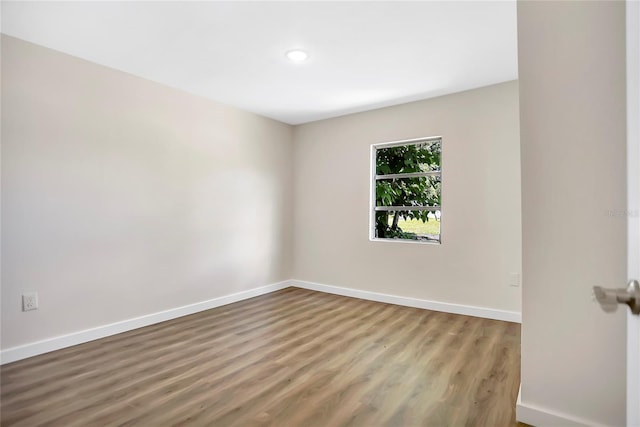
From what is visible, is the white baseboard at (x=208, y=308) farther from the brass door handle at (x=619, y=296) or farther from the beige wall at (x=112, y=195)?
the brass door handle at (x=619, y=296)

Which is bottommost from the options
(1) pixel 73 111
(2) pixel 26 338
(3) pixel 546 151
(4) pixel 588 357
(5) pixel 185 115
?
(2) pixel 26 338

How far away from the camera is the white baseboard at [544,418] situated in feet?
4.99

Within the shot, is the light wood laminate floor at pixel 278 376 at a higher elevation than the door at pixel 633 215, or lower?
lower

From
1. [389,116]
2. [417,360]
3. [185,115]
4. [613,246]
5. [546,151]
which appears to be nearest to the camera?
[613,246]

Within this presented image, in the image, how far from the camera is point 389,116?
4.11 meters

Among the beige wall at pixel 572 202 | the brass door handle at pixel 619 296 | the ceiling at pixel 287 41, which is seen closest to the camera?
the brass door handle at pixel 619 296

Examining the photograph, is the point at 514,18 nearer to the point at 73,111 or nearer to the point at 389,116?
the point at 389,116

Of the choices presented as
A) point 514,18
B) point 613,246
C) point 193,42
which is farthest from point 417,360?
point 193,42

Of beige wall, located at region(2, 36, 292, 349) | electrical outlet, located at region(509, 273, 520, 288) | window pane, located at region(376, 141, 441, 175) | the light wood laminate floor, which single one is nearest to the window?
window pane, located at region(376, 141, 441, 175)

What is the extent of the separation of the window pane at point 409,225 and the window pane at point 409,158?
540 millimetres

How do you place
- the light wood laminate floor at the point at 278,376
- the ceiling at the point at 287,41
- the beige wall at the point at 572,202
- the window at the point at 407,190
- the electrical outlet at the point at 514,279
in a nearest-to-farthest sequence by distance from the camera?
the beige wall at the point at 572,202
the light wood laminate floor at the point at 278,376
the ceiling at the point at 287,41
the electrical outlet at the point at 514,279
the window at the point at 407,190

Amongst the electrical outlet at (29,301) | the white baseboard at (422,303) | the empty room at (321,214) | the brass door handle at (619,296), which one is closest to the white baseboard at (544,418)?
the empty room at (321,214)

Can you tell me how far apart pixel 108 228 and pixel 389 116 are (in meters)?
3.27

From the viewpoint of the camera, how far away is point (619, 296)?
2.25 ft
